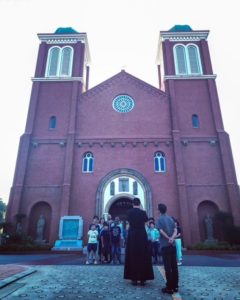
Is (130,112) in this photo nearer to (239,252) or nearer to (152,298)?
(239,252)

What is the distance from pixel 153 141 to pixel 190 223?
702 centimetres

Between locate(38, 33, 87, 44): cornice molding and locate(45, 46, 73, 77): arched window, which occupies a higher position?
locate(38, 33, 87, 44): cornice molding

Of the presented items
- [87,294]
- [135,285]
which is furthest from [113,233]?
[87,294]

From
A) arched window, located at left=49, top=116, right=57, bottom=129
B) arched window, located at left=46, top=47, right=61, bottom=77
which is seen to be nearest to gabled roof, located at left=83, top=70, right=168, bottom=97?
arched window, located at left=49, top=116, right=57, bottom=129

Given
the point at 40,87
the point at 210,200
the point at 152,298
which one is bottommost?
the point at 152,298

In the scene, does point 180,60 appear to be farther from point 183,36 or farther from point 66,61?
point 66,61

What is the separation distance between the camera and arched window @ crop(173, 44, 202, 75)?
2330 centimetres

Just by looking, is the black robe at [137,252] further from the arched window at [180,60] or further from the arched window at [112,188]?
the arched window at [180,60]

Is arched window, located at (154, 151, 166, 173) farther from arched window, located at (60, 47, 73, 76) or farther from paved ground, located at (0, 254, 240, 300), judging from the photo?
paved ground, located at (0, 254, 240, 300)

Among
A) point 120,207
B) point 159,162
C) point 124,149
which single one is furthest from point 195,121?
point 120,207

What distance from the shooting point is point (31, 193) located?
59.9ft

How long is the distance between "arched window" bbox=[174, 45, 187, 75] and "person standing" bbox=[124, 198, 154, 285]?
69.1 feet

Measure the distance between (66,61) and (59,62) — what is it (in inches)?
28.7

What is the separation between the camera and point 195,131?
20.3m
